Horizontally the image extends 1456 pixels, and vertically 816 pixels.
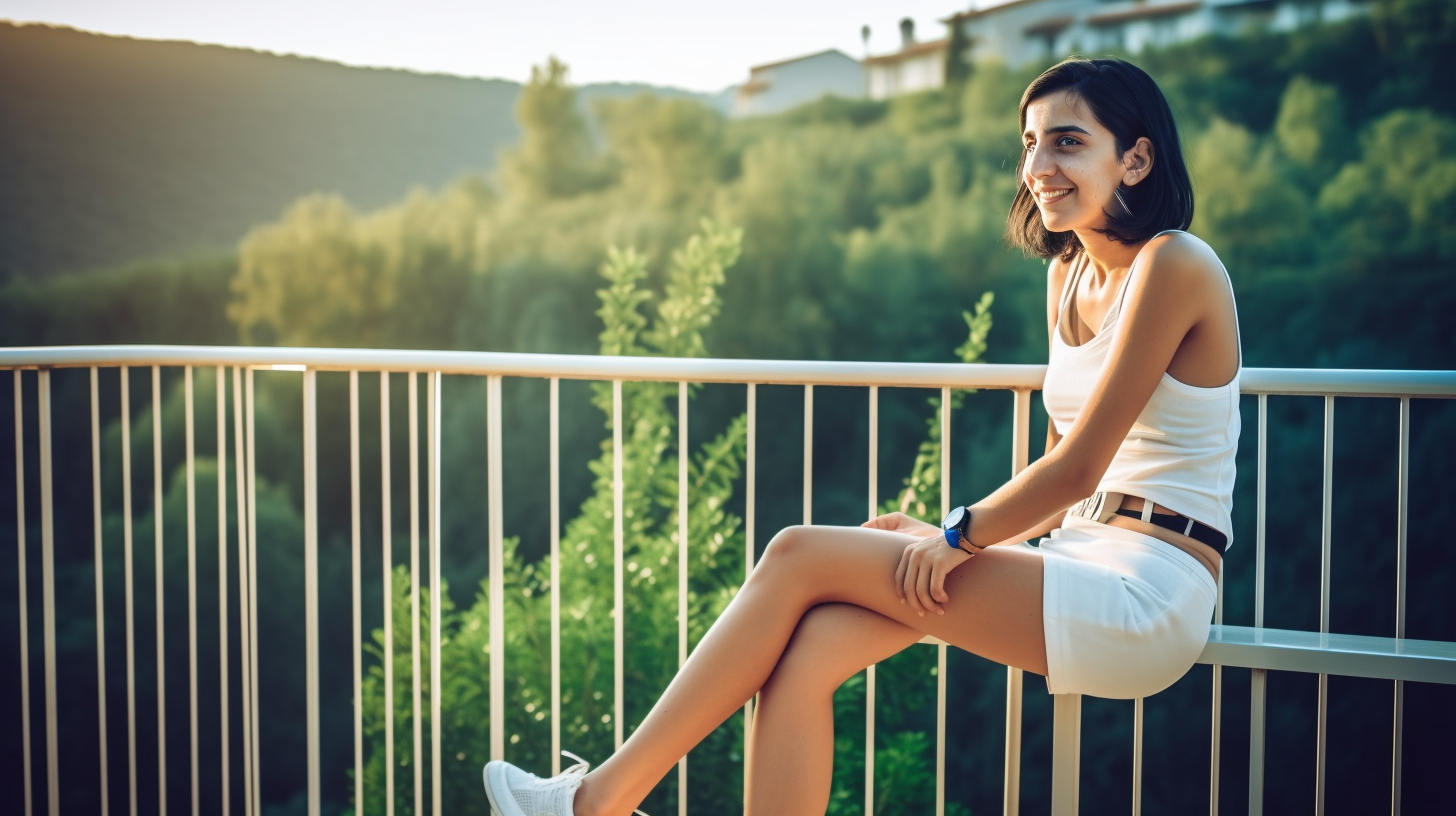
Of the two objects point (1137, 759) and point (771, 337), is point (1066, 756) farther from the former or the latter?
point (771, 337)

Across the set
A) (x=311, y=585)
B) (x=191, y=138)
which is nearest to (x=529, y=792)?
(x=311, y=585)

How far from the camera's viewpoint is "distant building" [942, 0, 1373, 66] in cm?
664

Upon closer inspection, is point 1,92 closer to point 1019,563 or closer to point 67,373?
point 67,373

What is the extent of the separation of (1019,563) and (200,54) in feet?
27.6

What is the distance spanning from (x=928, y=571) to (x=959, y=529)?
79 millimetres

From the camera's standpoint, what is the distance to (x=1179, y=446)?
1629 millimetres

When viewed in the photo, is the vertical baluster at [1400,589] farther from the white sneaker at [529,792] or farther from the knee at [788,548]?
the white sneaker at [529,792]

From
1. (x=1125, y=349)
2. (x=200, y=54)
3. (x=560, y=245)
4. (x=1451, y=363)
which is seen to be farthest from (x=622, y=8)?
(x=1125, y=349)

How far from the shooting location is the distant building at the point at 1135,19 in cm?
664

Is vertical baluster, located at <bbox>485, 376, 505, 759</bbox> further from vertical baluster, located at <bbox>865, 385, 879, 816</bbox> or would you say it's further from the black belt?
the black belt

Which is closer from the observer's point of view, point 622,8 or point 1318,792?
point 1318,792

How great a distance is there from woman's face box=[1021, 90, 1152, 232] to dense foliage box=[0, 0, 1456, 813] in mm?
3435

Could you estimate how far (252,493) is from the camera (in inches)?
93.1

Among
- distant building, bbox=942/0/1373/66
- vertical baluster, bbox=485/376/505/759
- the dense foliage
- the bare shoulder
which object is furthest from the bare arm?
distant building, bbox=942/0/1373/66
